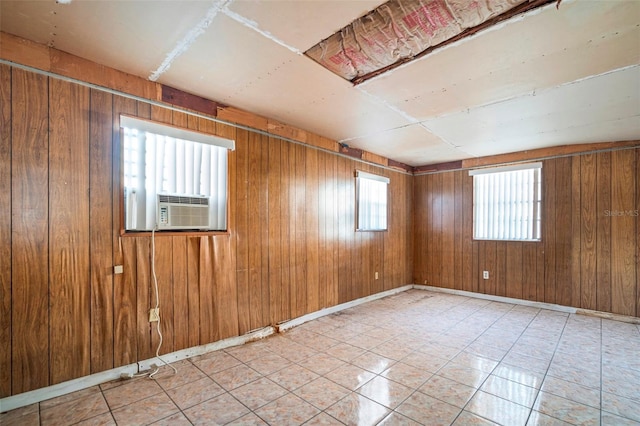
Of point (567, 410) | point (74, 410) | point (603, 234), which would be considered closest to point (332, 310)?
point (567, 410)

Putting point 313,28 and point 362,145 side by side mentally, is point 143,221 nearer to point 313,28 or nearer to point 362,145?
point 313,28

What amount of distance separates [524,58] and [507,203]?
A: 3.35 metres

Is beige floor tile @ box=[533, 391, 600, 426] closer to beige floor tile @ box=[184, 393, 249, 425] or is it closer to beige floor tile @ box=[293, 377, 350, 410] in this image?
beige floor tile @ box=[293, 377, 350, 410]

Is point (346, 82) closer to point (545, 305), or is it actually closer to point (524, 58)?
point (524, 58)

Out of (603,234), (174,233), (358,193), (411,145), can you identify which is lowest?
(603,234)

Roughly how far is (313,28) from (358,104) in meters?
1.18

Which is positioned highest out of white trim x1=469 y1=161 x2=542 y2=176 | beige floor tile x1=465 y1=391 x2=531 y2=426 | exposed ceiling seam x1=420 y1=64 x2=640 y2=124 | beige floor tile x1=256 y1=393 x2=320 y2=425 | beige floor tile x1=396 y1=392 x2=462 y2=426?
exposed ceiling seam x1=420 y1=64 x2=640 y2=124

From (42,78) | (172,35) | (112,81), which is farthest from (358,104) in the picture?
(42,78)

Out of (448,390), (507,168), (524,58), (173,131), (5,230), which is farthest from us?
(507,168)

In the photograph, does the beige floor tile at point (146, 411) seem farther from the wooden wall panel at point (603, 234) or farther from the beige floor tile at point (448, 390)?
the wooden wall panel at point (603, 234)

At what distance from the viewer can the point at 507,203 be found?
4.86m

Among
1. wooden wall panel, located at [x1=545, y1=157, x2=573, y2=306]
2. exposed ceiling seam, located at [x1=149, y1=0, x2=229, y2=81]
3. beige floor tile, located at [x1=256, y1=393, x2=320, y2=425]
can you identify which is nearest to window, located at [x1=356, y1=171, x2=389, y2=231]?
wooden wall panel, located at [x1=545, y1=157, x2=573, y2=306]

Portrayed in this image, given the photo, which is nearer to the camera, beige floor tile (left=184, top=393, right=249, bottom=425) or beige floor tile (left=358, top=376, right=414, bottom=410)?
beige floor tile (left=184, top=393, right=249, bottom=425)

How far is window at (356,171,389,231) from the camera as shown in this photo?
4.70m
